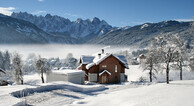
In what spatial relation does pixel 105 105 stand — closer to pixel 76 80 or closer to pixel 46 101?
pixel 46 101

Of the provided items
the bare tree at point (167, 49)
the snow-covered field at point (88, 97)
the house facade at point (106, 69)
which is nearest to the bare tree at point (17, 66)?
the house facade at point (106, 69)

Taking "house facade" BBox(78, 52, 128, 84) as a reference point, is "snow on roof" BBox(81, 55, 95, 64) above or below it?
above

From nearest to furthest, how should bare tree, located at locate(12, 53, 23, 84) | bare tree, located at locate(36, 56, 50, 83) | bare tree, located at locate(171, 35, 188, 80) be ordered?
bare tree, located at locate(171, 35, 188, 80)
bare tree, located at locate(12, 53, 23, 84)
bare tree, located at locate(36, 56, 50, 83)

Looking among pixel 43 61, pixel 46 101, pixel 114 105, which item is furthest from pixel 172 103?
pixel 43 61

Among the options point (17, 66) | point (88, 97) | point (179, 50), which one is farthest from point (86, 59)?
point (88, 97)

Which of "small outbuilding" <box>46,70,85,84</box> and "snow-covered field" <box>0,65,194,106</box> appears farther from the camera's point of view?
"small outbuilding" <box>46,70,85,84</box>

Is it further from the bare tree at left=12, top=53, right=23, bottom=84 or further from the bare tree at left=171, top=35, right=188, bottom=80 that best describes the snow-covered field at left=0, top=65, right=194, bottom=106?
the bare tree at left=12, top=53, right=23, bottom=84

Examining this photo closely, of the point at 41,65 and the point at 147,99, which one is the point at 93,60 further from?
the point at 147,99

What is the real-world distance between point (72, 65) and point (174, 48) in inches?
3972

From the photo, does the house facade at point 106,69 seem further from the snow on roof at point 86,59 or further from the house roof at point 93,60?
the snow on roof at point 86,59

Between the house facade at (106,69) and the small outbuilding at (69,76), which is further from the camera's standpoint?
the house facade at (106,69)

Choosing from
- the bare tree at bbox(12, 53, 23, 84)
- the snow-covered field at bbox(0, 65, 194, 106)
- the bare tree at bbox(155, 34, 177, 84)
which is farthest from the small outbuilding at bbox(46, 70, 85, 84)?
the bare tree at bbox(155, 34, 177, 84)

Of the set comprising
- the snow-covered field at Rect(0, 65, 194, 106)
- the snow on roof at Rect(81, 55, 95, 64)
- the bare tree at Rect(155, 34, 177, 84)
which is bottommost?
the snow-covered field at Rect(0, 65, 194, 106)

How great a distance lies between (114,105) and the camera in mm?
14109
